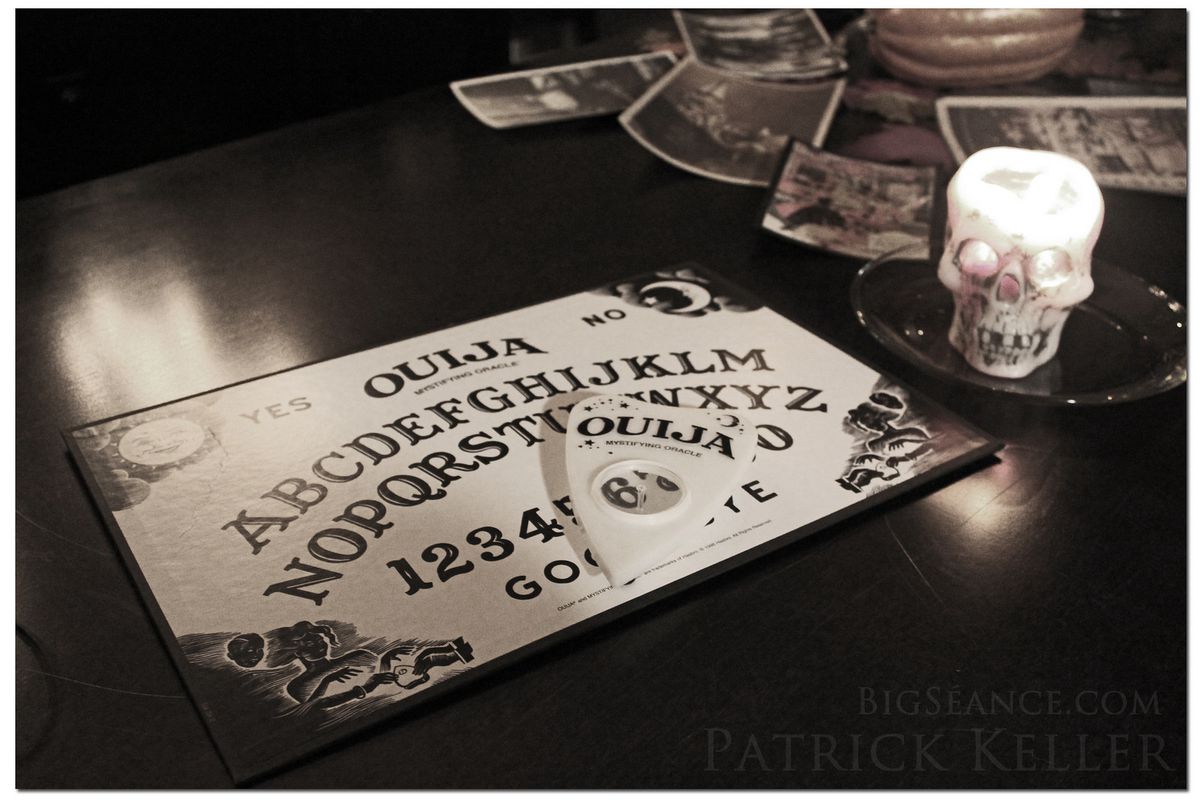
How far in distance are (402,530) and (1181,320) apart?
59cm

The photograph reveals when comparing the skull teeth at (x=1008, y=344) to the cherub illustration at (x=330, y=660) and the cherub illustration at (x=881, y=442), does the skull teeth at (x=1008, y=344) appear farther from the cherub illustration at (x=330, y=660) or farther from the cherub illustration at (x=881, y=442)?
the cherub illustration at (x=330, y=660)

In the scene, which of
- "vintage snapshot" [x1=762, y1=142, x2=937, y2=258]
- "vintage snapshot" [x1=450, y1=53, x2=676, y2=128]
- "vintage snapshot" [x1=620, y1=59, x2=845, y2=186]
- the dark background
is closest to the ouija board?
"vintage snapshot" [x1=762, y1=142, x2=937, y2=258]

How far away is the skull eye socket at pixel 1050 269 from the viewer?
0.62 meters

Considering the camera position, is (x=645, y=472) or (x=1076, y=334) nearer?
(x=645, y=472)

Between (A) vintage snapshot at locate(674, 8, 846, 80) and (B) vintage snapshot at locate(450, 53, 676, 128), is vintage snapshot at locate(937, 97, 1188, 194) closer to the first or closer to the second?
(A) vintage snapshot at locate(674, 8, 846, 80)

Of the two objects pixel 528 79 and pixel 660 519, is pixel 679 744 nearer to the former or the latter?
pixel 660 519

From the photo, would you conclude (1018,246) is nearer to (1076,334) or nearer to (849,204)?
(1076,334)

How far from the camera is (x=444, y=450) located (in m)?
0.60

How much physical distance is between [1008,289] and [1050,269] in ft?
0.09

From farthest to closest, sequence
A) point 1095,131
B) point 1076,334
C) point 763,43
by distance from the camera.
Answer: point 763,43
point 1095,131
point 1076,334

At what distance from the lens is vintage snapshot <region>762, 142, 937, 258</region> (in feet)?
2.83

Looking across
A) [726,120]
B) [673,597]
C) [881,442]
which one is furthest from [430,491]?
[726,120]

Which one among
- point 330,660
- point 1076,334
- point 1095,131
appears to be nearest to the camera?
point 330,660

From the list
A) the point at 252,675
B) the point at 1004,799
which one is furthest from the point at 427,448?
the point at 1004,799
